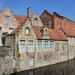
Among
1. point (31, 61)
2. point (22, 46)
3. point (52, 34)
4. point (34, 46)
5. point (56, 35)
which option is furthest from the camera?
point (56, 35)

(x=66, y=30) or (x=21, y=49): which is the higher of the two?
(x=66, y=30)

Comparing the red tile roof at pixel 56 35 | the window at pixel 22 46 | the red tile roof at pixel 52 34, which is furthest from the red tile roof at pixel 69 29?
the window at pixel 22 46

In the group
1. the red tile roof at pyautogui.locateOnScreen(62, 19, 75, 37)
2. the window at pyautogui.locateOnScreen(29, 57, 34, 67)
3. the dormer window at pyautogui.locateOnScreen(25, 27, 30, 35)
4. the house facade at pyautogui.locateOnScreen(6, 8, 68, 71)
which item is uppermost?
the red tile roof at pyautogui.locateOnScreen(62, 19, 75, 37)

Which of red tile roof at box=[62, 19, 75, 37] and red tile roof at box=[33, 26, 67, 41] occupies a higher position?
red tile roof at box=[62, 19, 75, 37]

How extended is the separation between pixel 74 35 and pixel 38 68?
1868 centimetres

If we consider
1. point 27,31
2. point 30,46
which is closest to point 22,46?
point 30,46

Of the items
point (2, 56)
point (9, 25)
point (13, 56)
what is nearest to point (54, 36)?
point (9, 25)

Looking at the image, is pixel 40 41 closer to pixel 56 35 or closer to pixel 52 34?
pixel 52 34

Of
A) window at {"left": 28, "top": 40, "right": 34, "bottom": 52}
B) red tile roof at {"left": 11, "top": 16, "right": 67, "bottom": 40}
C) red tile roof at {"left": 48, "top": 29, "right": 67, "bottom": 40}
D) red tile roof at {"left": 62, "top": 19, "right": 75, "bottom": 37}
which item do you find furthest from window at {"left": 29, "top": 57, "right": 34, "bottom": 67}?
red tile roof at {"left": 62, "top": 19, "right": 75, "bottom": 37}

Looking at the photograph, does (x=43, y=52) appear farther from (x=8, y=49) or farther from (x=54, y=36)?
(x=8, y=49)

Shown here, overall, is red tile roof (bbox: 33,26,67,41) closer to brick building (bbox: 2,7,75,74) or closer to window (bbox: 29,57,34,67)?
brick building (bbox: 2,7,75,74)

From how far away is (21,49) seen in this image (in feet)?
118

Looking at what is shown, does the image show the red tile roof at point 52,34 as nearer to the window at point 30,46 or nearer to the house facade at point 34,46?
the house facade at point 34,46

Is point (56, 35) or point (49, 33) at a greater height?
point (49, 33)
